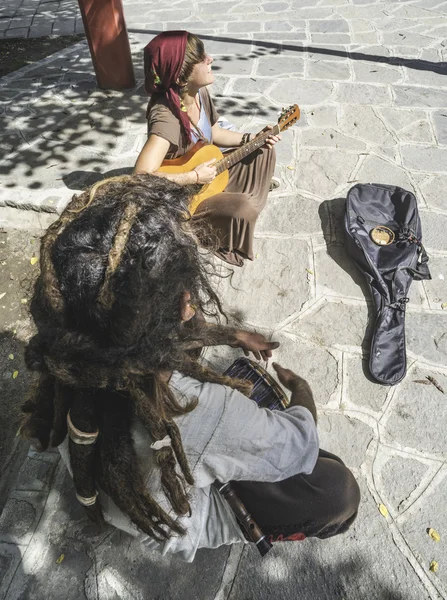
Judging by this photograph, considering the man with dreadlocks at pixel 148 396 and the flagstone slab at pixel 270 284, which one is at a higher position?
the man with dreadlocks at pixel 148 396

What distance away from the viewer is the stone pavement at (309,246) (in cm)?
212

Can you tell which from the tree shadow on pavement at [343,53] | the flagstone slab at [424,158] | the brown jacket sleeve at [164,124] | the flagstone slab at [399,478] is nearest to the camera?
the flagstone slab at [399,478]

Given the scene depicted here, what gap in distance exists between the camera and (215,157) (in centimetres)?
342

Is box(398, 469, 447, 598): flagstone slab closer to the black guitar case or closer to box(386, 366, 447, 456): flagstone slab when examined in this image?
box(386, 366, 447, 456): flagstone slab

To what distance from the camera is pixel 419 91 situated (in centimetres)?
535

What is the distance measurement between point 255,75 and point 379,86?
1591 millimetres

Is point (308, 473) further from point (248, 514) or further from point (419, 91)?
point (419, 91)

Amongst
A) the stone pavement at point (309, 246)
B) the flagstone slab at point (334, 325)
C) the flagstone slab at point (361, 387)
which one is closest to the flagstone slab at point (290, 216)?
the stone pavement at point (309, 246)

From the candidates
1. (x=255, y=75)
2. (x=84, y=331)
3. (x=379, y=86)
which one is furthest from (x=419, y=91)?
(x=84, y=331)

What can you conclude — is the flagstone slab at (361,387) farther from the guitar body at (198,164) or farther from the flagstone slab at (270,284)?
the guitar body at (198,164)

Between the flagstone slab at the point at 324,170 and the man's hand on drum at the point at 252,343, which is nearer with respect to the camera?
the man's hand on drum at the point at 252,343

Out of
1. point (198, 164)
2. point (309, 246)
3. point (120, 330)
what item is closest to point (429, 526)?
point (120, 330)

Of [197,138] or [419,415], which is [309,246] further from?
[419,415]

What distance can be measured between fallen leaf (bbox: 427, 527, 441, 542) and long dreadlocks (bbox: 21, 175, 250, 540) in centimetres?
146
